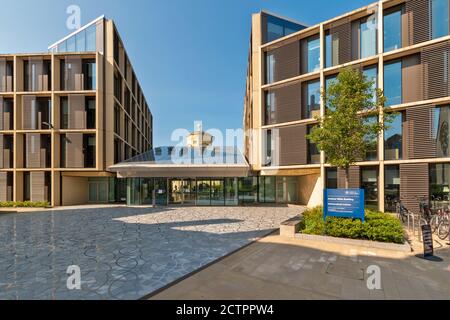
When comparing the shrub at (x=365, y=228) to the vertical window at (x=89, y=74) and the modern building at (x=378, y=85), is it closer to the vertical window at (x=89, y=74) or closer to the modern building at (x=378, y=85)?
the modern building at (x=378, y=85)

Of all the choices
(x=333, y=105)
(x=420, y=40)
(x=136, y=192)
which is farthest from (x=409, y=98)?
(x=136, y=192)

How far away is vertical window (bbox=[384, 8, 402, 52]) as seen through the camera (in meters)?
14.7

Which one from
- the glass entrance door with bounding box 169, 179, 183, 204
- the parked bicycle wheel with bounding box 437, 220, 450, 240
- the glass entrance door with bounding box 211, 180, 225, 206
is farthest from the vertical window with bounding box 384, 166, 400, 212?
the glass entrance door with bounding box 169, 179, 183, 204

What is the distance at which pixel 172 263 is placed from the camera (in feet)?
19.9

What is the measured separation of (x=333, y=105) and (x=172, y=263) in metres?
8.19

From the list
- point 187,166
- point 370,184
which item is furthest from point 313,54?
point 187,166

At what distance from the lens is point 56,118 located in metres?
20.2

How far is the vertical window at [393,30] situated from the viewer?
48.4ft

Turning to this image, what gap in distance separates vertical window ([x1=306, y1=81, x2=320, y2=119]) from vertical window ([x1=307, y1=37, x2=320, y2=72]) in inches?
47.5

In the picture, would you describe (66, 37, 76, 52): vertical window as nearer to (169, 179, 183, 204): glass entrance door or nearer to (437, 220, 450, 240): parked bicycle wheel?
(169, 179, 183, 204): glass entrance door

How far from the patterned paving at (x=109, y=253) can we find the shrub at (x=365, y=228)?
7.65 ft

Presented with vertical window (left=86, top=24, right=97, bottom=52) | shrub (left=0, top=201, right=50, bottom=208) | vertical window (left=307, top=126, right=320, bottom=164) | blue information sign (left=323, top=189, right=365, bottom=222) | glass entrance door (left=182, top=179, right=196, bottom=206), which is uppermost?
vertical window (left=86, top=24, right=97, bottom=52)

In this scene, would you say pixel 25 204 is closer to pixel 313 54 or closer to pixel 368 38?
pixel 313 54

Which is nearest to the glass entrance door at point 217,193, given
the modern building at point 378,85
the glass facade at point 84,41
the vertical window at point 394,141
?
the modern building at point 378,85
